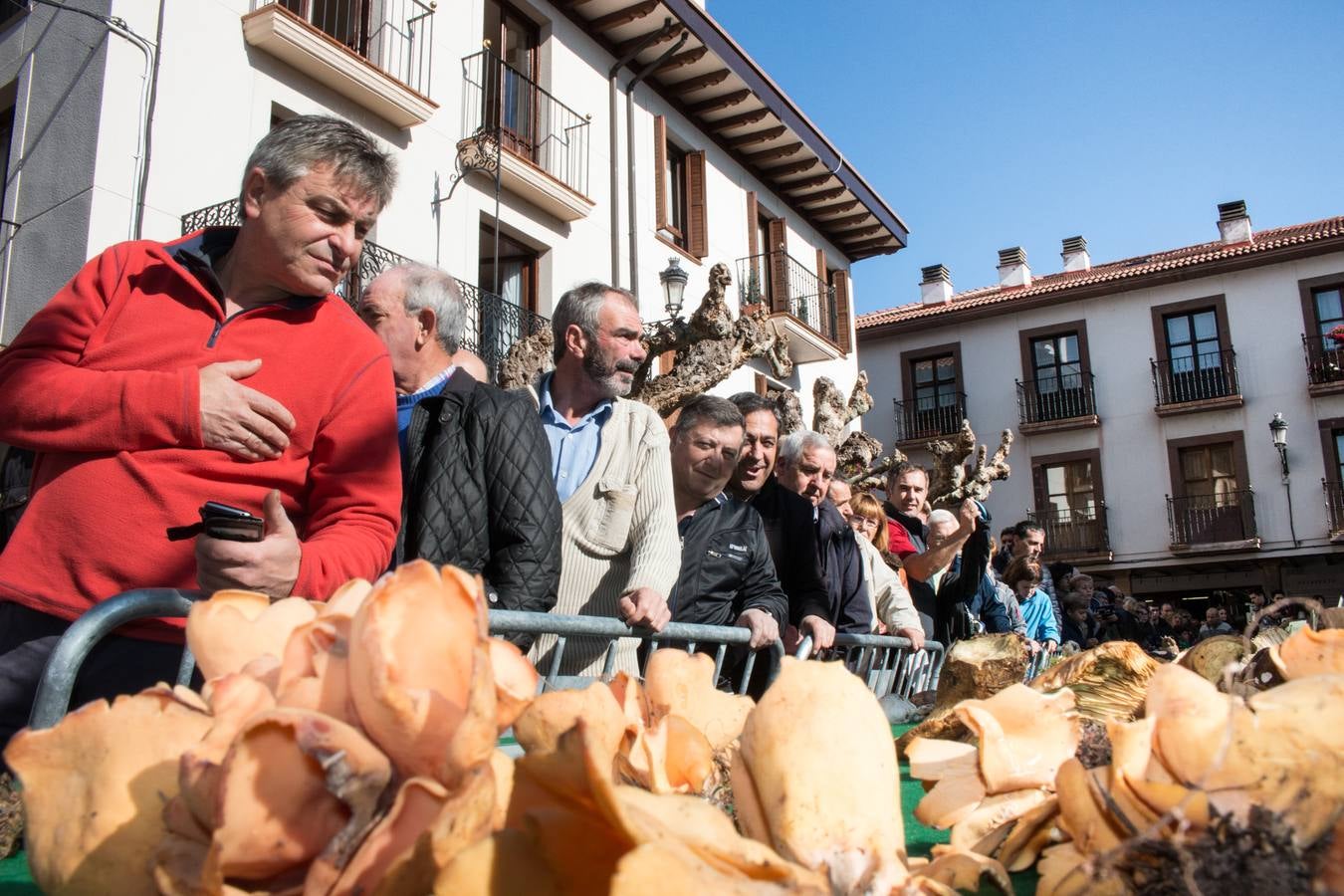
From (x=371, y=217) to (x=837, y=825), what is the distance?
5.21 feet

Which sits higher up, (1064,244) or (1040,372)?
(1064,244)

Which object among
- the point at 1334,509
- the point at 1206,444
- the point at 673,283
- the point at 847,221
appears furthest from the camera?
the point at 1206,444

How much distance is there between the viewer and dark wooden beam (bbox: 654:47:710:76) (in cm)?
1434

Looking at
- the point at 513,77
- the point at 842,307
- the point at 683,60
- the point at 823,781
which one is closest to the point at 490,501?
the point at 823,781

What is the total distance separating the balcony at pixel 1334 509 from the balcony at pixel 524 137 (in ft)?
67.6

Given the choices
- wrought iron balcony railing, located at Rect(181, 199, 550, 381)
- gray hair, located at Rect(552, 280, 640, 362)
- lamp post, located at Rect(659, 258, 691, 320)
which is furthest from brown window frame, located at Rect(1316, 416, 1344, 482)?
gray hair, located at Rect(552, 280, 640, 362)

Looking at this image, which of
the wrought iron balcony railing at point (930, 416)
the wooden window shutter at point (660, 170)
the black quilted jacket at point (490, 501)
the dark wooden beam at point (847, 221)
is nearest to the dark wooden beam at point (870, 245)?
the dark wooden beam at point (847, 221)

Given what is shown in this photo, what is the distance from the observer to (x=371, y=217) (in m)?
1.83

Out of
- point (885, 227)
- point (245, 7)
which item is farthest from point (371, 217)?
point (885, 227)

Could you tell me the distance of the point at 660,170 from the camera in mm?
14953

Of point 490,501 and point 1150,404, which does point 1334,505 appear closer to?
point 1150,404

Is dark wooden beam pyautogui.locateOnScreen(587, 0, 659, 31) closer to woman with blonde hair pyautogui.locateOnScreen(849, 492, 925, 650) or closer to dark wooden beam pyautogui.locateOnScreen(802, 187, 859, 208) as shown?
dark wooden beam pyautogui.locateOnScreen(802, 187, 859, 208)

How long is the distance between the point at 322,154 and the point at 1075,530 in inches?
1086

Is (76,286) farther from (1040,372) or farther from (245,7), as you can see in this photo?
(1040,372)
